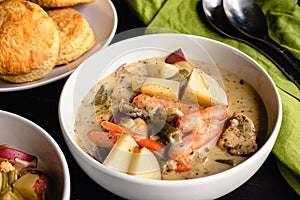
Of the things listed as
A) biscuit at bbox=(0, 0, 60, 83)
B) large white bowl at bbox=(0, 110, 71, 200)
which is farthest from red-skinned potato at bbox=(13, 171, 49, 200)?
biscuit at bbox=(0, 0, 60, 83)

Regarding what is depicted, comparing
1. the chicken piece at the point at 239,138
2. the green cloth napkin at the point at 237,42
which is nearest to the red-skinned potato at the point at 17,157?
the chicken piece at the point at 239,138

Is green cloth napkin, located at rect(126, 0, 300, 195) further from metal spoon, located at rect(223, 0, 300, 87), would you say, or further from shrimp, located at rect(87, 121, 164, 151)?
shrimp, located at rect(87, 121, 164, 151)

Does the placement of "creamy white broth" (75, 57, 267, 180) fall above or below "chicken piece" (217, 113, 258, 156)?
below

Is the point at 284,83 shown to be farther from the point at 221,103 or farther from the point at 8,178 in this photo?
the point at 8,178

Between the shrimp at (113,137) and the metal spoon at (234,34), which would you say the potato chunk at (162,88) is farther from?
the metal spoon at (234,34)

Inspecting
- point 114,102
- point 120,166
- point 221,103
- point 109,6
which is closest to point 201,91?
point 221,103
